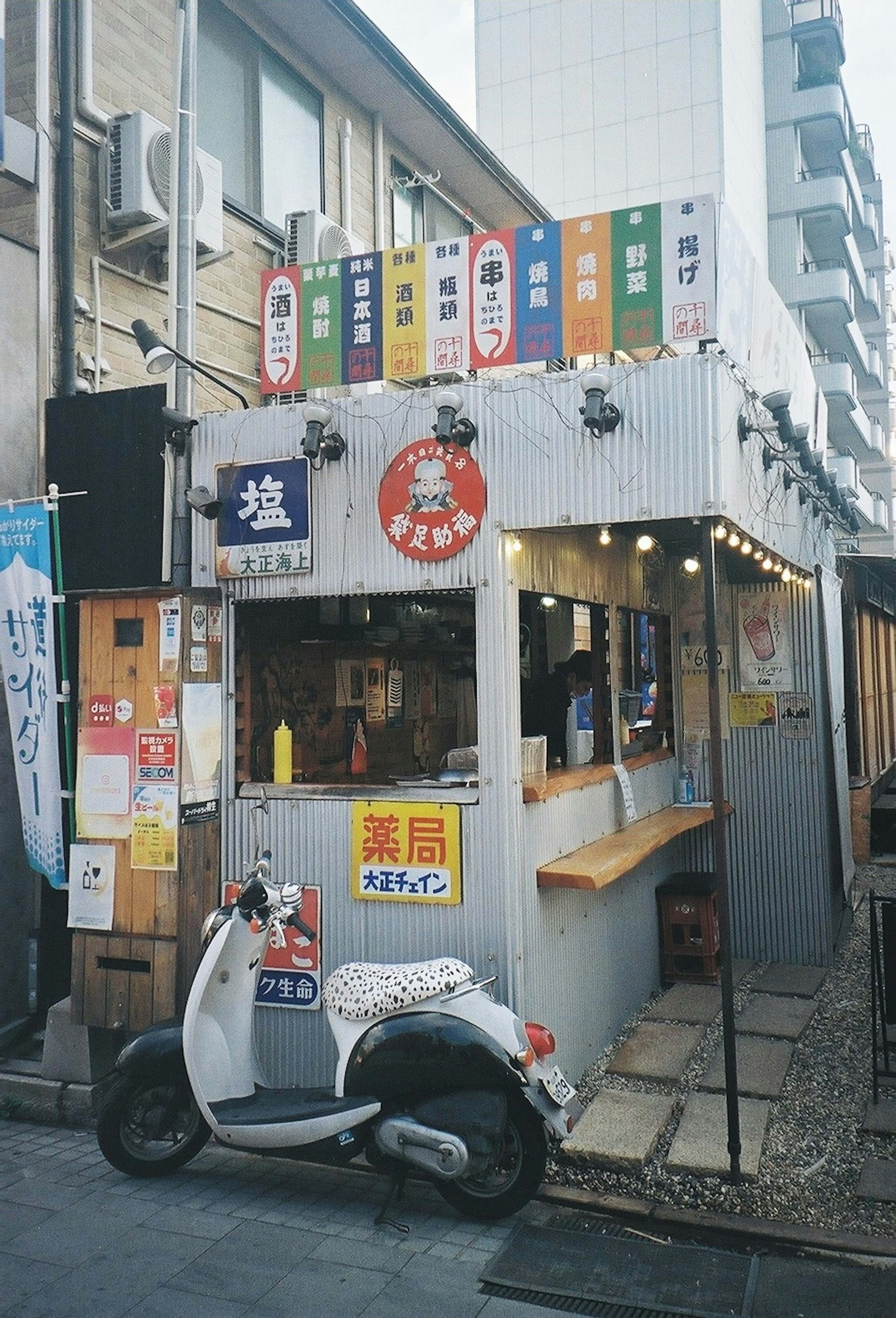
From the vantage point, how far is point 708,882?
9094mm

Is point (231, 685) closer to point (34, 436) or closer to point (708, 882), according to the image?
point (34, 436)

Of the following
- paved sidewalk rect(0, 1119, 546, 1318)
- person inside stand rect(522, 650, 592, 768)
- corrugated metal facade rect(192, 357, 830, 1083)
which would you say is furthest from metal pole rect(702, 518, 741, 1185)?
person inside stand rect(522, 650, 592, 768)

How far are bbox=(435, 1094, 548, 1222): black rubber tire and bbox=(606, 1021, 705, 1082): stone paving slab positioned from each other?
1960 millimetres

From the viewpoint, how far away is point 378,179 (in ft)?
38.9

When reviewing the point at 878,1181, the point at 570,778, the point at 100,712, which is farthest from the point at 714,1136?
the point at 100,712

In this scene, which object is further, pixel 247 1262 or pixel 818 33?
pixel 818 33

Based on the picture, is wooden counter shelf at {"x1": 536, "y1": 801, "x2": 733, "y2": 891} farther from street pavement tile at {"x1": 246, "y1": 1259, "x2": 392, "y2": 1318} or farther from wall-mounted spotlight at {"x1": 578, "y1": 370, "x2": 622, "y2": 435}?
wall-mounted spotlight at {"x1": 578, "y1": 370, "x2": 622, "y2": 435}

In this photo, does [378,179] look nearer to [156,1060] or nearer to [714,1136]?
[156,1060]

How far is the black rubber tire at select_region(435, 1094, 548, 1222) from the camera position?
502 cm

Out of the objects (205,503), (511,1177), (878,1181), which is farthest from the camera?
(205,503)

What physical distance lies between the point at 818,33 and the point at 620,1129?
34.6 meters

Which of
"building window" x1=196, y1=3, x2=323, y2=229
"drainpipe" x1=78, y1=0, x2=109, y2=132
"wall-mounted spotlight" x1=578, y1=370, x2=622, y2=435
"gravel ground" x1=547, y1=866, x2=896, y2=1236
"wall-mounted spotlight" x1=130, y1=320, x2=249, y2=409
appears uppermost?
"building window" x1=196, y1=3, x2=323, y2=229

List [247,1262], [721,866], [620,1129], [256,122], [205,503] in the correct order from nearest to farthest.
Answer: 1. [247,1262]
2. [721,866]
3. [620,1129]
4. [205,503]
5. [256,122]

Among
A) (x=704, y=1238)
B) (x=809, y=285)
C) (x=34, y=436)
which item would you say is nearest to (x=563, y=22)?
(x=809, y=285)
